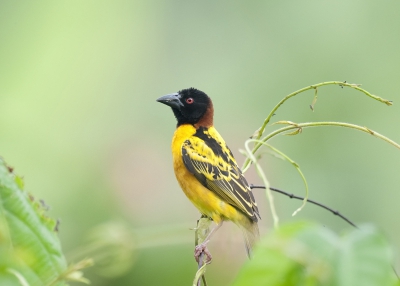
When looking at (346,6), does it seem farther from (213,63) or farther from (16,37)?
(16,37)

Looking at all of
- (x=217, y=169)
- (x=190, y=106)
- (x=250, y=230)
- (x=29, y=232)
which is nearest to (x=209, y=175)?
(x=217, y=169)

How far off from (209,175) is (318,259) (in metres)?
2.85

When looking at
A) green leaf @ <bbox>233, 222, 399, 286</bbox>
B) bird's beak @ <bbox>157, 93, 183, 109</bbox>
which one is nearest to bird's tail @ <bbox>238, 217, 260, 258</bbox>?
bird's beak @ <bbox>157, 93, 183, 109</bbox>

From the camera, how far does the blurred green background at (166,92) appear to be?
443 centimetres

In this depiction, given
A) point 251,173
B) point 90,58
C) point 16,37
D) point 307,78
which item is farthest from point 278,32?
point 251,173

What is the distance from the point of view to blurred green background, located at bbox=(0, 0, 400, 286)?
14.5 feet

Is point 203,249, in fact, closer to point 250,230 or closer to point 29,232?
point 250,230

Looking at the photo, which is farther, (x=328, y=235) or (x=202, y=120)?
(x=202, y=120)

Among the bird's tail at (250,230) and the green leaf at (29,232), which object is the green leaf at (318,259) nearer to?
the green leaf at (29,232)

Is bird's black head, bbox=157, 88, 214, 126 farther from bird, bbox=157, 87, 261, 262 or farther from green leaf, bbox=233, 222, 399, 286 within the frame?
green leaf, bbox=233, 222, 399, 286

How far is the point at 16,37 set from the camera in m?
6.04

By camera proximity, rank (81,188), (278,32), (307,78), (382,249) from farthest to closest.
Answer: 1. (278,32)
2. (307,78)
3. (81,188)
4. (382,249)

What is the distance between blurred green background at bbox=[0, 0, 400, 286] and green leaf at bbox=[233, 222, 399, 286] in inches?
102

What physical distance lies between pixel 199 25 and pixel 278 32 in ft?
2.80
